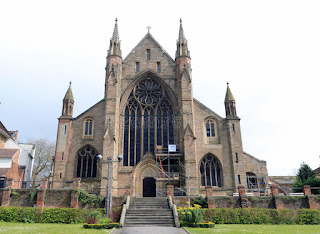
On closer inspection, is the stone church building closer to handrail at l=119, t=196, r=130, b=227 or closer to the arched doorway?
the arched doorway

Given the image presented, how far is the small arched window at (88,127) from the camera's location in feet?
104

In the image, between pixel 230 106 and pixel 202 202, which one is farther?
pixel 230 106

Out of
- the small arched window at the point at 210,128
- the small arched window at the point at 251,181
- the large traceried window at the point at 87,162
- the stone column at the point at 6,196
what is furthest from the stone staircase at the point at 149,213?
the small arched window at the point at 251,181

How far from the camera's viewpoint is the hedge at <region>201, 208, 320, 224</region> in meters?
20.4

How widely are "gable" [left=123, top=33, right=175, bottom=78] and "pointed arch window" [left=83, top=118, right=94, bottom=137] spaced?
7306 mm

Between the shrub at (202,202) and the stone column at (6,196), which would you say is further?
the shrub at (202,202)

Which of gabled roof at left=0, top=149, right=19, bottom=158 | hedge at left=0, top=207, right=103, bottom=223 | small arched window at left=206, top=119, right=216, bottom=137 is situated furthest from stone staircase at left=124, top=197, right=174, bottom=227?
gabled roof at left=0, top=149, right=19, bottom=158

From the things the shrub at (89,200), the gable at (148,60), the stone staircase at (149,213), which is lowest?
the stone staircase at (149,213)

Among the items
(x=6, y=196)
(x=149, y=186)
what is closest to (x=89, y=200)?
(x=6, y=196)

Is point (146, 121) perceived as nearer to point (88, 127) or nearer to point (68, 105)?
point (88, 127)

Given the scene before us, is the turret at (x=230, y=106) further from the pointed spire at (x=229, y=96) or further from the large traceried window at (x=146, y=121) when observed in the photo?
the large traceried window at (x=146, y=121)

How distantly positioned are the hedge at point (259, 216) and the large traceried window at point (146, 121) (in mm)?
11972

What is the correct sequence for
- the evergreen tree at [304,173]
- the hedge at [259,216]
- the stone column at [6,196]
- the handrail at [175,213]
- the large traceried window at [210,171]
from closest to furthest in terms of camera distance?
the handrail at [175,213], the hedge at [259,216], the stone column at [6,196], the large traceried window at [210,171], the evergreen tree at [304,173]

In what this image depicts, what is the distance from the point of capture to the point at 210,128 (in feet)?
105
